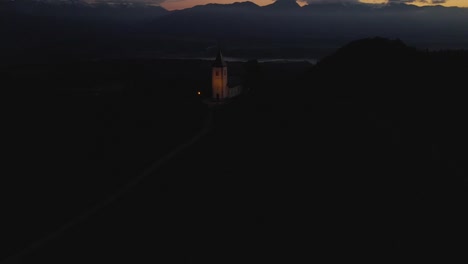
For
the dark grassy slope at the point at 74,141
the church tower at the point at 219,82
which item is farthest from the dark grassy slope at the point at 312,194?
the church tower at the point at 219,82

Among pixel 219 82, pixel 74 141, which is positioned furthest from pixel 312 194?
pixel 219 82

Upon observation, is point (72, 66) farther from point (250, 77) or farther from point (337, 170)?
point (337, 170)

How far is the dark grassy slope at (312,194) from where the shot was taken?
16.6 metres

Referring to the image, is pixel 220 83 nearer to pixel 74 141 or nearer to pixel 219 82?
pixel 219 82

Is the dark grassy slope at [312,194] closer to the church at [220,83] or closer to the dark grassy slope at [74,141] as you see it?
the dark grassy slope at [74,141]

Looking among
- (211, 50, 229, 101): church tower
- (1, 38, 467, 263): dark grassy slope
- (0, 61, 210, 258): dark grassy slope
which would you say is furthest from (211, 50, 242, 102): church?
(1, 38, 467, 263): dark grassy slope

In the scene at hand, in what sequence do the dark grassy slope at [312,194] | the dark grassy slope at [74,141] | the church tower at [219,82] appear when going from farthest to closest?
the church tower at [219,82] → the dark grassy slope at [74,141] → the dark grassy slope at [312,194]

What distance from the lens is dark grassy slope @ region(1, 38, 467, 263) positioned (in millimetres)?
16641

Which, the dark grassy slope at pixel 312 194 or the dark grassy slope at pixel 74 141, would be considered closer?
the dark grassy slope at pixel 312 194

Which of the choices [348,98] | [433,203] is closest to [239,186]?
[433,203]

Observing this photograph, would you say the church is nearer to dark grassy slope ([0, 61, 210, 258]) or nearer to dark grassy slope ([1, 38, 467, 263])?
dark grassy slope ([0, 61, 210, 258])

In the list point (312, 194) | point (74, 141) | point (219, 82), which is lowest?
point (74, 141)

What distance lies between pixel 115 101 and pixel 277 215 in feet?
119

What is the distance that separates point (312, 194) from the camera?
65.5 ft
